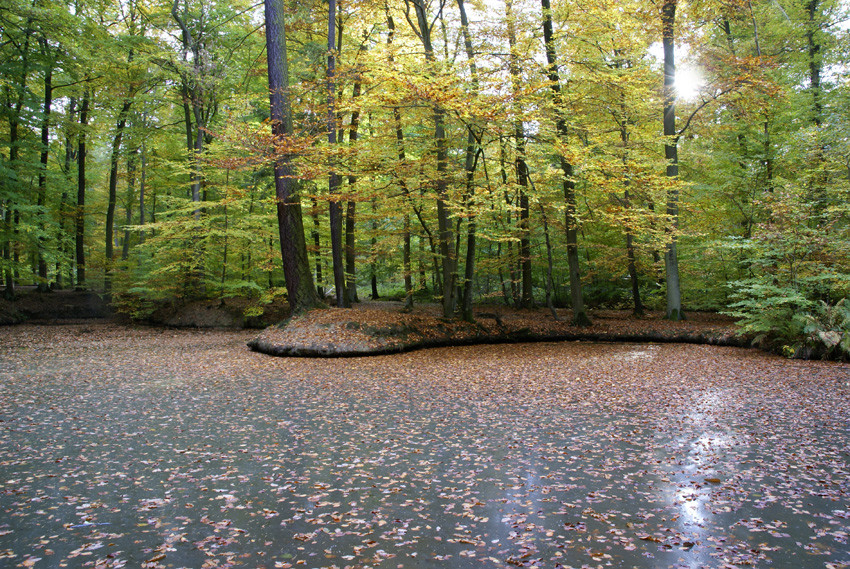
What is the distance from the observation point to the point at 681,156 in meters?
15.0

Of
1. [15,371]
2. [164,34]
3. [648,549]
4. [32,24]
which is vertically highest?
[164,34]

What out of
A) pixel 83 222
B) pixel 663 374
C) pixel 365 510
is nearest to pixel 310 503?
pixel 365 510

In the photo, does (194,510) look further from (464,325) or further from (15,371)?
(464,325)

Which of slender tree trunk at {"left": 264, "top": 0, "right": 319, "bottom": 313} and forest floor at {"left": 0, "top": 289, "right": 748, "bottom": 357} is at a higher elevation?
slender tree trunk at {"left": 264, "top": 0, "right": 319, "bottom": 313}

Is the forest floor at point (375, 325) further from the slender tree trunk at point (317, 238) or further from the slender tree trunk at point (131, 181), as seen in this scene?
the slender tree trunk at point (131, 181)

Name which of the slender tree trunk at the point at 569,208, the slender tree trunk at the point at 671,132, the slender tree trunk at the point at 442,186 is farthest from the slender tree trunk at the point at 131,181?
the slender tree trunk at the point at 671,132

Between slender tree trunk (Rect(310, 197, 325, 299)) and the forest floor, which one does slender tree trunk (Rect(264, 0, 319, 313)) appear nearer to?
the forest floor

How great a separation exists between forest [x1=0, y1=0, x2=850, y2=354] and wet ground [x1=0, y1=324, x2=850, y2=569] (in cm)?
442

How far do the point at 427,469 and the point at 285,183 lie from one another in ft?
30.6

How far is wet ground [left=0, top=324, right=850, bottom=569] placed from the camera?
9.05 ft

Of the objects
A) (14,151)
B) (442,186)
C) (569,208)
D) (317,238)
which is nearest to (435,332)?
(442,186)

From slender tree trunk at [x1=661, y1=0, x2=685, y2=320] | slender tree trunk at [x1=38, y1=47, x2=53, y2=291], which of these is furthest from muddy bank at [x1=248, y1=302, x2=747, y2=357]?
slender tree trunk at [x1=38, y1=47, x2=53, y2=291]

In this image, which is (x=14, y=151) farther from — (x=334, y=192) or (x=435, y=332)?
(x=435, y=332)

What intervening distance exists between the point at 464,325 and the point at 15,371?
9428 millimetres
